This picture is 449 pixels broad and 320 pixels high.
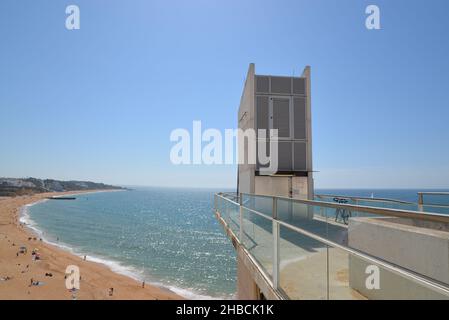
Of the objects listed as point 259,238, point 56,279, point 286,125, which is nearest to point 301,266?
point 259,238

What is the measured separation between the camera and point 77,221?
6981cm

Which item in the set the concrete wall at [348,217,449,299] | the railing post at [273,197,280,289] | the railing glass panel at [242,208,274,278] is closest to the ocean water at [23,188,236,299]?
the railing glass panel at [242,208,274,278]

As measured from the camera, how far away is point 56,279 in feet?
96.4

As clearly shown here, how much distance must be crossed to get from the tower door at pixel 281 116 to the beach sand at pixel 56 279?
18.4 metres

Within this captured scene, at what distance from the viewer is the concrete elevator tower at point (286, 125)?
15734 millimetres

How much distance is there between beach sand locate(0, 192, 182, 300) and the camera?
84.2 feet

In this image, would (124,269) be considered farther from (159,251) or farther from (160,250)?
(160,250)

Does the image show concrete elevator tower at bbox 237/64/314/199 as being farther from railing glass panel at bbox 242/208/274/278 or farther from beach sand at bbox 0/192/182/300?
beach sand at bbox 0/192/182/300

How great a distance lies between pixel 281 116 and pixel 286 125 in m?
0.56


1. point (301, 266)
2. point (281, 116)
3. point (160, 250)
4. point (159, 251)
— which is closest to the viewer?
point (301, 266)
